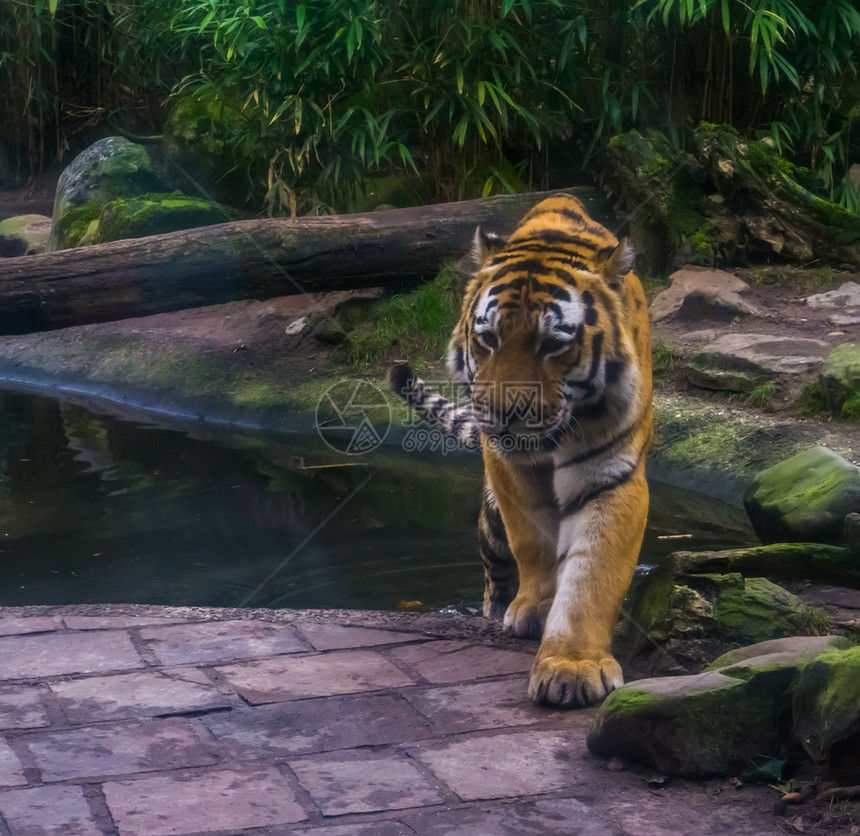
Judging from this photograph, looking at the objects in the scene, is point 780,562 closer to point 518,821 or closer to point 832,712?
point 832,712

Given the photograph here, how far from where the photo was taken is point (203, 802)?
6.88 ft

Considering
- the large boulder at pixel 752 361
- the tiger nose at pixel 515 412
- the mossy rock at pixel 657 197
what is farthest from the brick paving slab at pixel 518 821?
the mossy rock at pixel 657 197

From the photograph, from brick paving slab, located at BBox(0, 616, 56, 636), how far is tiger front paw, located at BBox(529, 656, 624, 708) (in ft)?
4.36

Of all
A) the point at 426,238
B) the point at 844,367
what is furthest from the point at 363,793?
the point at 426,238

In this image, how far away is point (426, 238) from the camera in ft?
22.6

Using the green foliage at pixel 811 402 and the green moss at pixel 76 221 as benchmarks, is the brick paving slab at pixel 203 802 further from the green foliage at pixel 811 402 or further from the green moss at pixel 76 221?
the green moss at pixel 76 221

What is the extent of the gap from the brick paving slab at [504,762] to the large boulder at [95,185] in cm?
717

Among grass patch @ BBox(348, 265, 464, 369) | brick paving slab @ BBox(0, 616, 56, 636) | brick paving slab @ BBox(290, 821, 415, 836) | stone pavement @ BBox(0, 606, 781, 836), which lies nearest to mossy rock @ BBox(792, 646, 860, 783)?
stone pavement @ BBox(0, 606, 781, 836)

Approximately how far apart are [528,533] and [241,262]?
3.17m

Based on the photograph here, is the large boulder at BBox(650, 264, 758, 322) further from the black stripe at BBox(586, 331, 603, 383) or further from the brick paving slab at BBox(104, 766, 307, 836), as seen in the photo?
the brick paving slab at BBox(104, 766, 307, 836)

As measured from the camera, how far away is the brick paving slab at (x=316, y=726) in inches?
93.7

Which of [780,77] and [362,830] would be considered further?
[780,77]

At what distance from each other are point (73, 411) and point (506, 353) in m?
4.99

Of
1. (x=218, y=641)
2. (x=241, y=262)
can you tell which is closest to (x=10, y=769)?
(x=218, y=641)
